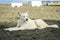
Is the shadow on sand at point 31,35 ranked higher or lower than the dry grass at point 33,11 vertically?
higher

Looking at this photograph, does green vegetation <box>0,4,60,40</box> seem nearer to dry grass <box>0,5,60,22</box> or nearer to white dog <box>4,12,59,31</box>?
dry grass <box>0,5,60,22</box>

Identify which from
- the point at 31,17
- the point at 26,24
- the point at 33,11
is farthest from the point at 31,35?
the point at 33,11

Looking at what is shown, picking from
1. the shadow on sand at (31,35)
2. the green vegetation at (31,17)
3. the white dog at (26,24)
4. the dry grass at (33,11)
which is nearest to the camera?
the shadow on sand at (31,35)

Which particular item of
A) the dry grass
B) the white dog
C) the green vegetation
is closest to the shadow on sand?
the green vegetation

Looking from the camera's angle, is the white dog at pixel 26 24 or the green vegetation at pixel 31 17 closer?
the green vegetation at pixel 31 17

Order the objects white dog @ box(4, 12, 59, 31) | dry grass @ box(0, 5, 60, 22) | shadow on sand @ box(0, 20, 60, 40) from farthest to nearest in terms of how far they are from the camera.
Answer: dry grass @ box(0, 5, 60, 22), white dog @ box(4, 12, 59, 31), shadow on sand @ box(0, 20, 60, 40)

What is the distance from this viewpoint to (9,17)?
22.0 ft

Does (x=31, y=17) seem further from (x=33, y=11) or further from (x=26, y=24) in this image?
(x=26, y=24)

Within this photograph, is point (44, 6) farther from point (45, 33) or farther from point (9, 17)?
point (45, 33)

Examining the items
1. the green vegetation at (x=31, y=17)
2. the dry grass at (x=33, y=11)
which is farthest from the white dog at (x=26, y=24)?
the dry grass at (x=33, y=11)

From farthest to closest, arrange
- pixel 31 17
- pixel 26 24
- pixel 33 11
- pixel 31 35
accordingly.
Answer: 1. pixel 33 11
2. pixel 31 17
3. pixel 26 24
4. pixel 31 35

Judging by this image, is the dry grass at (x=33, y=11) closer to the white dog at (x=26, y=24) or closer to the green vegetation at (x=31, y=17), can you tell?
the green vegetation at (x=31, y=17)

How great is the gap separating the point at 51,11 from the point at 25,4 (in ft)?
3.44

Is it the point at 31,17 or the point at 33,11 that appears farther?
the point at 33,11
